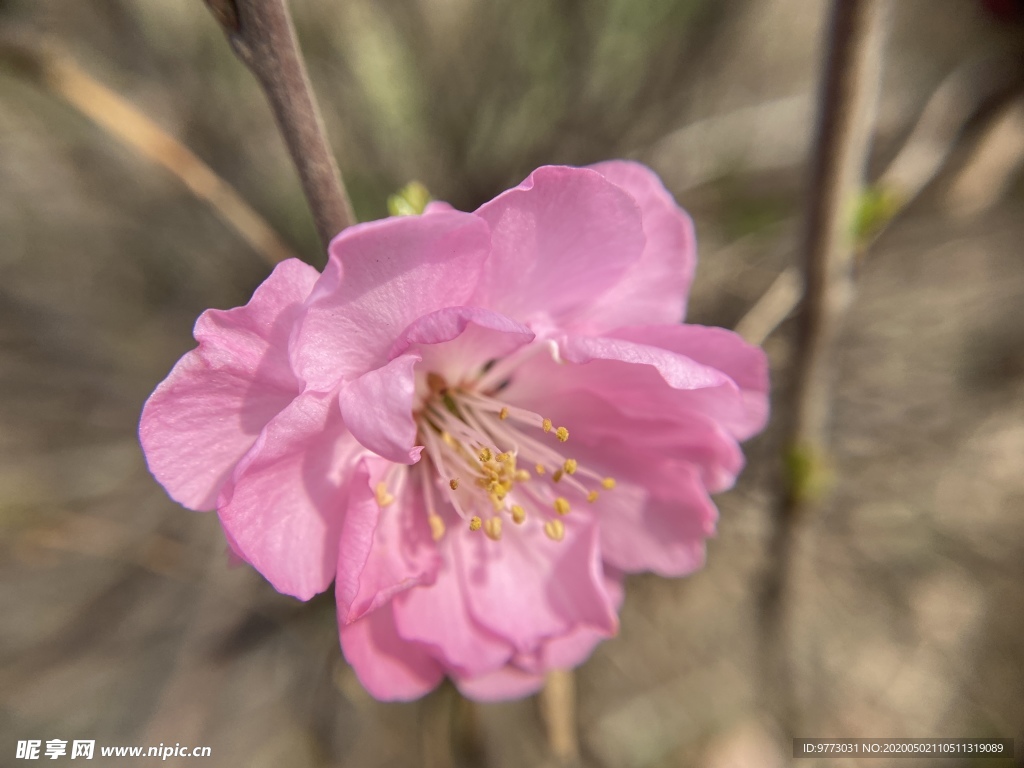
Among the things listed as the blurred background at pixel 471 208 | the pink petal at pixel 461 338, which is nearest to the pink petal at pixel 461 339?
the pink petal at pixel 461 338

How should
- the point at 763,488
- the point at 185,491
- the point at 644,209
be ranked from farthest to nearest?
the point at 763,488 → the point at 644,209 → the point at 185,491

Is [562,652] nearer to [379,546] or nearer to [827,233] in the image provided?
[379,546]

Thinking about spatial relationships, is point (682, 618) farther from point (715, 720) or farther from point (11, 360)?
point (11, 360)

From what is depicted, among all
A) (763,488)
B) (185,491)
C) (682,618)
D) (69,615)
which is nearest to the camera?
(185,491)

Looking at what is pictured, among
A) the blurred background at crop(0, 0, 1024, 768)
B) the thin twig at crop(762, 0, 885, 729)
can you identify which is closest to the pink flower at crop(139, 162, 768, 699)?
the thin twig at crop(762, 0, 885, 729)

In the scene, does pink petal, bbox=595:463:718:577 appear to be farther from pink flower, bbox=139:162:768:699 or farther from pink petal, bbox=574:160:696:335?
pink petal, bbox=574:160:696:335

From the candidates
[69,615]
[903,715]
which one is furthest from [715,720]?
[69,615]

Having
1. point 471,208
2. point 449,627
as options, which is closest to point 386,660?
point 449,627
